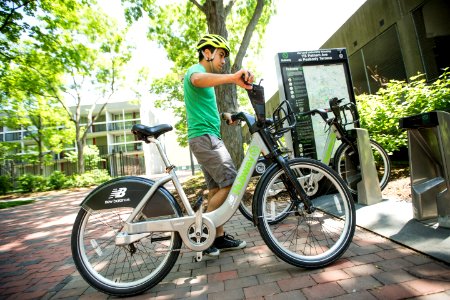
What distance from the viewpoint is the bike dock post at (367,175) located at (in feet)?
12.3

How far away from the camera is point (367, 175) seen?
3795 mm

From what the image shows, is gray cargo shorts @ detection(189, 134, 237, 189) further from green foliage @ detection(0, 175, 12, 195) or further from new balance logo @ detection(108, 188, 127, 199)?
green foliage @ detection(0, 175, 12, 195)

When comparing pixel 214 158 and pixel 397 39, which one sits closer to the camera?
pixel 214 158

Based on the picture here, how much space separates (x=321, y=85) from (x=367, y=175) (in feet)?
6.34

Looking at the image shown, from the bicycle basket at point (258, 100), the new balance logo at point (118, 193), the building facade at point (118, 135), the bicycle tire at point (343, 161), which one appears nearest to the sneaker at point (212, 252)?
the new balance logo at point (118, 193)

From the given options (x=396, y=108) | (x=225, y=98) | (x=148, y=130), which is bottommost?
(x=148, y=130)

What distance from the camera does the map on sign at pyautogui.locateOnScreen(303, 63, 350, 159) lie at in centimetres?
491

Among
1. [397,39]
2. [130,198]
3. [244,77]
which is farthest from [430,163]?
[397,39]

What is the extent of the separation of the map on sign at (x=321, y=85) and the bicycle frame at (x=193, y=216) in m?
2.85

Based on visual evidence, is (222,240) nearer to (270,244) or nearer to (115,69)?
(270,244)

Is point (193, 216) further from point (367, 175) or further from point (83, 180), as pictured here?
point (83, 180)

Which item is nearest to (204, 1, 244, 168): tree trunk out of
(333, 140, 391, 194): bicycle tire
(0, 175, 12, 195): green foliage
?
(333, 140, 391, 194): bicycle tire

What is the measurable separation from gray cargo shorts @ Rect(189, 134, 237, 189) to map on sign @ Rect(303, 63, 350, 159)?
2839 mm

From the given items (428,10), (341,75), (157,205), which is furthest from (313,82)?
(428,10)
